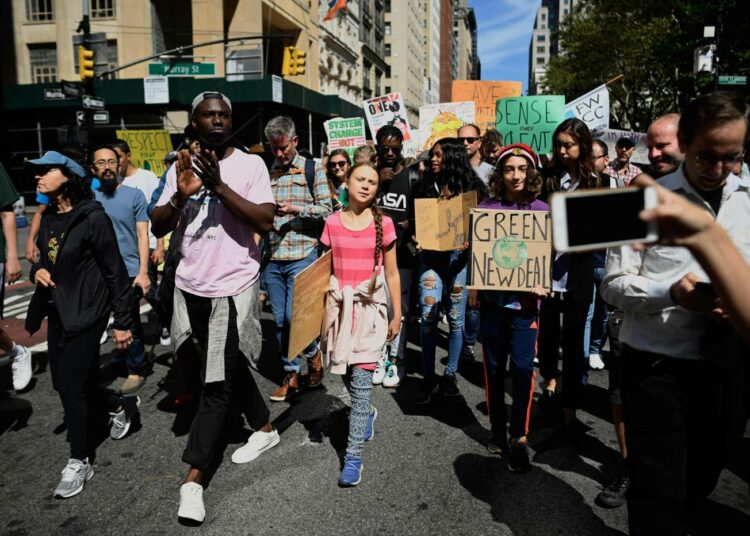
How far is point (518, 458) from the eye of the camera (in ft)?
12.0

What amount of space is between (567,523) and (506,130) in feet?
18.2

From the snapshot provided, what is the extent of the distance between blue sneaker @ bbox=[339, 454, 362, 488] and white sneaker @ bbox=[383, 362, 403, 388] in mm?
1693

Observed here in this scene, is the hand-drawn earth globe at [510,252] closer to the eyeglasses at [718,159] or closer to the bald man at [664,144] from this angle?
the bald man at [664,144]

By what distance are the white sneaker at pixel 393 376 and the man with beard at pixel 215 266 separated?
194cm

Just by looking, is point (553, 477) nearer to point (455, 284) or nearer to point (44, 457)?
point (455, 284)

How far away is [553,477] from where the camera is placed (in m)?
3.60

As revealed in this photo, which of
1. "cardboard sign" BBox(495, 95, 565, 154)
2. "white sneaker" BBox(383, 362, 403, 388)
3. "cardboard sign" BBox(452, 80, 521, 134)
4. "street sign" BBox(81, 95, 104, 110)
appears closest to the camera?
"white sneaker" BBox(383, 362, 403, 388)

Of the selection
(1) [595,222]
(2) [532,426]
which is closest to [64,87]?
(2) [532,426]

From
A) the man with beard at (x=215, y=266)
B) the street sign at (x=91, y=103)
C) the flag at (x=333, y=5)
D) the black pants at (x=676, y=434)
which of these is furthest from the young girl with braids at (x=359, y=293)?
the flag at (x=333, y=5)

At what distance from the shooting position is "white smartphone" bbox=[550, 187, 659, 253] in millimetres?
1246

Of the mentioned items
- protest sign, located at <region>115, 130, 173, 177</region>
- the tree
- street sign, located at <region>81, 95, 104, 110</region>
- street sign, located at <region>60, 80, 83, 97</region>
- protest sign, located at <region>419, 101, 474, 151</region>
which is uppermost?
the tree

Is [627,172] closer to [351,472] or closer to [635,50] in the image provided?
[351,472]

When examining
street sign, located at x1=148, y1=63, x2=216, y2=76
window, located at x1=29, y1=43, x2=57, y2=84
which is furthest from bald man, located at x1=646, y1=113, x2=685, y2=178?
window, located at x1=29, y1=43, x2=57, y2=84

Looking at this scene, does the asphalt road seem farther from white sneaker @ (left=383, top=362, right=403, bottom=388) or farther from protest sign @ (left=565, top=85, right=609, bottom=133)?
protest sign @ (left=565, top=85, right=609, bottom=133)
